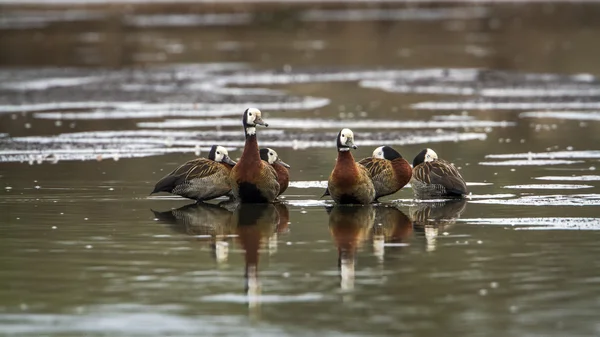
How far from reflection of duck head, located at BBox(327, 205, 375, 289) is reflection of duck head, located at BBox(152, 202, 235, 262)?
3.18ft

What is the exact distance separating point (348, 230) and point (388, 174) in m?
2.14

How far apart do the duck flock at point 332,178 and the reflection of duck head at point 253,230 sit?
27cm

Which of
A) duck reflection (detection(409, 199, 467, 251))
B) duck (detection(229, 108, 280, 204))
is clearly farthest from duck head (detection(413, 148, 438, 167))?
duck (detection(229, 108, 280, 204))

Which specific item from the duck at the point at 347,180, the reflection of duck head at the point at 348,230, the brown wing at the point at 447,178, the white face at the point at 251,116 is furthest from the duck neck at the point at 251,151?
the brown wing at the point at 447,178

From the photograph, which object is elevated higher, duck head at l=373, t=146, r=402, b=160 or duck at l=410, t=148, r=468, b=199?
duck head at l=373, t=146, r=402, b=160

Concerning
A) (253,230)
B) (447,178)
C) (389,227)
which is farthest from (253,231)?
(447,178)

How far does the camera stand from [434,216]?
43.6 ft

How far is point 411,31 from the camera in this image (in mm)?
48812

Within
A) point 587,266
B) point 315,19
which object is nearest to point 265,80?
point 587,266

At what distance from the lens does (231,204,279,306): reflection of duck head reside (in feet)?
32.9

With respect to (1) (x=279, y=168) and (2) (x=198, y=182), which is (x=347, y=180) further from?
(2) (x=198, y=182)

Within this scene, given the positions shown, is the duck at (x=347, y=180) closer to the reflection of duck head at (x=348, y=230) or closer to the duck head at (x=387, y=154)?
the reflection of duck head at (x=348, y=230)

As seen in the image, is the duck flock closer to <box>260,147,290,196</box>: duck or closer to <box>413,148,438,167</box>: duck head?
<box>260,147,290,196</box>: duck

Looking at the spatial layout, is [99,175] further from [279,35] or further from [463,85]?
[279,35]
